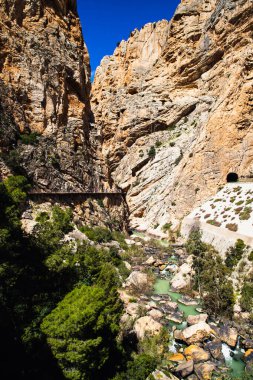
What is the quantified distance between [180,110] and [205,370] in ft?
171

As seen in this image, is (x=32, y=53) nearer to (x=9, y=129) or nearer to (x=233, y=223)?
(x=9, y=129)

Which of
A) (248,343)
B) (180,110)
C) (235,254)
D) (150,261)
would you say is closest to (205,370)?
(248,343)

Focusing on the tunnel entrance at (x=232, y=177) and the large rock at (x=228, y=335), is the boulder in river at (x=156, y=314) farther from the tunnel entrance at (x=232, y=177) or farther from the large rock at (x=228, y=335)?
the tunnel entrance at (x=232, y=177)

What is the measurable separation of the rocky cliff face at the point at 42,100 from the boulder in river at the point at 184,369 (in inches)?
853

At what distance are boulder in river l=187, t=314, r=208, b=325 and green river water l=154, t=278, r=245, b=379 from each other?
45 centimetres

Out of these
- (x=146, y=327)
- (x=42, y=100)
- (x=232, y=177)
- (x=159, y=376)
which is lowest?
(x=159, y=376)

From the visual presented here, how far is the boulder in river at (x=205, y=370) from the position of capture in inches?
476

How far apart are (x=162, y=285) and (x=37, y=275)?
43.8 ft

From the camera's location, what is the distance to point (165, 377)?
1165cm

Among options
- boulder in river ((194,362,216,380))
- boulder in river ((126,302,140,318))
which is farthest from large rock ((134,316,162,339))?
boulder in river ((194,362,216,380))

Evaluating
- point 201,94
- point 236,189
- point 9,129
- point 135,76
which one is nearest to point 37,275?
point 9,129

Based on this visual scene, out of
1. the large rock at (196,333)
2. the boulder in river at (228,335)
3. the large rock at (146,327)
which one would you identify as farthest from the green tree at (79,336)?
the boulder in river at (228,335)

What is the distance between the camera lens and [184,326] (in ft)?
53.9

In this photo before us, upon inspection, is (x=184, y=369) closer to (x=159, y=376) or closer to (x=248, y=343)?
(x=159, y=376)
